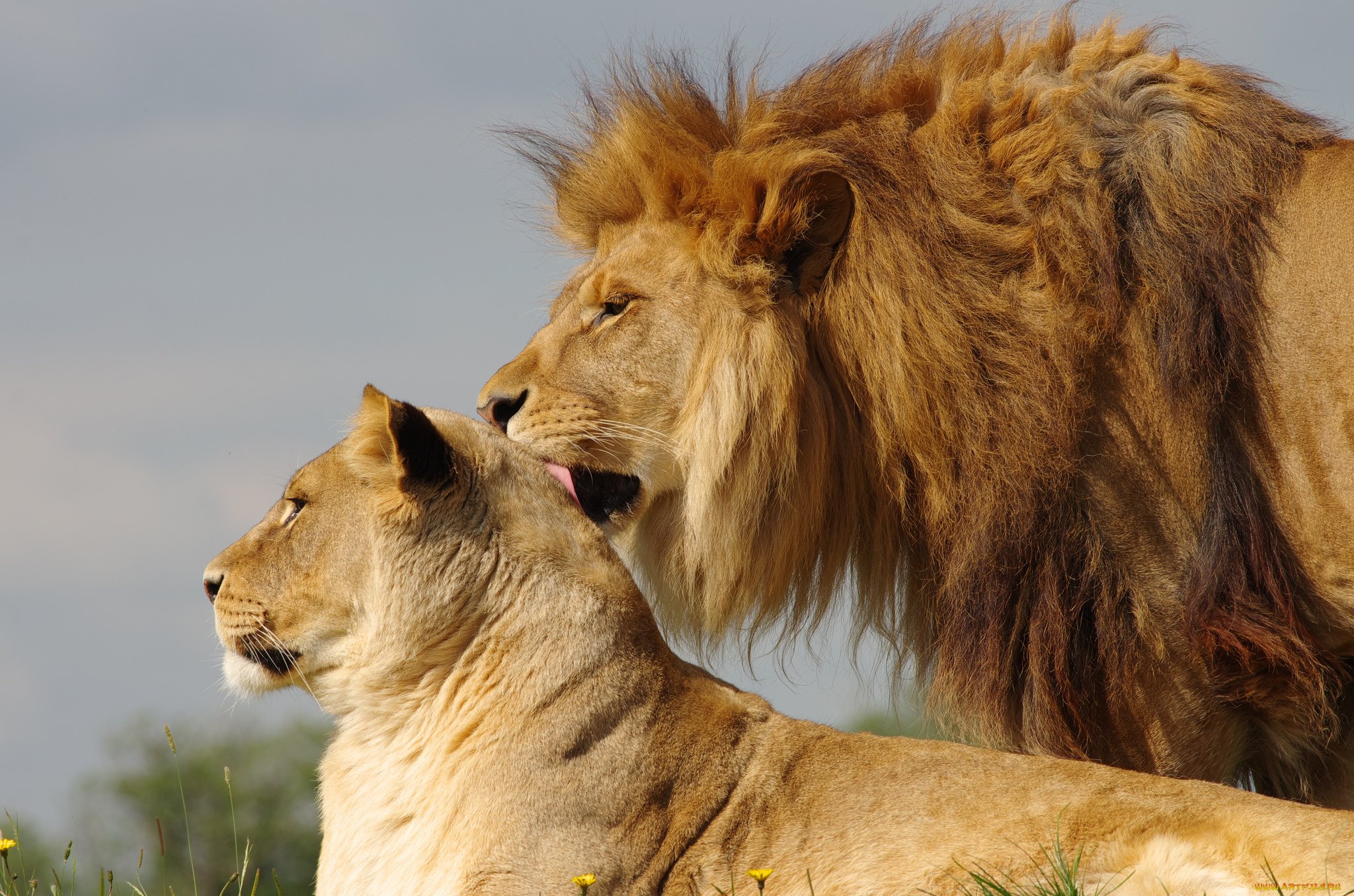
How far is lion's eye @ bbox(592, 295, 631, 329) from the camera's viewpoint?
4469mm

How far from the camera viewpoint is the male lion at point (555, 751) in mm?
3184

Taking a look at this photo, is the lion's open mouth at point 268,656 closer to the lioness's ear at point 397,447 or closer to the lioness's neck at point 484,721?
the lioness's neck at point 484,721

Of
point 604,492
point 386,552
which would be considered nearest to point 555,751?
point 386,552

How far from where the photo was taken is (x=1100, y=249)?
419 centimetres

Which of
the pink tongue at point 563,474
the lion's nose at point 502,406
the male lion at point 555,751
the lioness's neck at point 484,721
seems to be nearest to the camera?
the male lion at point 555,751

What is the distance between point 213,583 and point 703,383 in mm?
1440

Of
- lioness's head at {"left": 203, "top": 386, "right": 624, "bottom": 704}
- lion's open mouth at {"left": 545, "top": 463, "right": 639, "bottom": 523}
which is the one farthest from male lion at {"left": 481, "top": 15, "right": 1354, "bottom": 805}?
lioness's head at {"left": 203, "top": 386, "right": 624, "bottom": 704}

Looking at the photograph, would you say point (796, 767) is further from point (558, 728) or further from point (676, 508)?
point (676, 508)

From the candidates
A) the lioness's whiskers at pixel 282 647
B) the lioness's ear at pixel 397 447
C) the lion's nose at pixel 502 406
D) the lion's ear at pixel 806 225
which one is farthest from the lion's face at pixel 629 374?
the lioness's whiskers at pixel 282 647

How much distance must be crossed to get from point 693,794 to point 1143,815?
96cm

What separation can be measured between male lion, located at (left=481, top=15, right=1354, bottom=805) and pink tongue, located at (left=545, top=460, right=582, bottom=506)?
34 mm

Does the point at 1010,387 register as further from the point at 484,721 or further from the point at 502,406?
the point at 484,721

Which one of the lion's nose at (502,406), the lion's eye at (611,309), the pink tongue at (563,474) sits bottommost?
the pink tongue at (563,474)

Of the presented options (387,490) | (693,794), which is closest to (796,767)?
(693,794)
